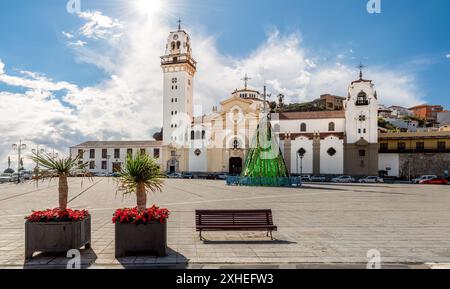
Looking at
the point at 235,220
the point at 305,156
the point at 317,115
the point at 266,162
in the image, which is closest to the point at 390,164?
the point at 305,156

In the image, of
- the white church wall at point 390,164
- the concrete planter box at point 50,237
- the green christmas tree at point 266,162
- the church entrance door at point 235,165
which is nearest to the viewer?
the concrete planter box at point 50,237

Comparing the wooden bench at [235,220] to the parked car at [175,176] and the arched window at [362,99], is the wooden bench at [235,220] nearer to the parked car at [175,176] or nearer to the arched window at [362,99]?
the parked car at [175,176]

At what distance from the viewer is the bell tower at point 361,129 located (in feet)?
185

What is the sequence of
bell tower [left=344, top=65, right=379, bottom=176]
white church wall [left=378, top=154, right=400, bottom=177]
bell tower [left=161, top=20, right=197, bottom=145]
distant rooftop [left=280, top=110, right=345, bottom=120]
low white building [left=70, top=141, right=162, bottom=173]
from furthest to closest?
low white building [left=70, top=141, right=162, bottom=173] → bell tower [left=161, top=20, right=197, bottom=145] → distant rooftop [left=280, top=110, right=345, bottom=120] → white church wall [left=378, top=154, right=400, bottom=177] → bell tower [left=344, top=65, right=379, bottom=176]

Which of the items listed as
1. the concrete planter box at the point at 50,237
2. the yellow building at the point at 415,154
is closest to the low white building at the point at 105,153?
the yellow building at the point at 415,154

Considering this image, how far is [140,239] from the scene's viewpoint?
7809mm

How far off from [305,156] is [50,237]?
55481mm

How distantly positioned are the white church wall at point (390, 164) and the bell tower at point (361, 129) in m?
3.03

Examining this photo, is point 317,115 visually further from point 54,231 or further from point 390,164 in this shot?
point 54,231

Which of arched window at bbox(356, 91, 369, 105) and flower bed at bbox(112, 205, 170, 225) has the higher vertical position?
arched window at bbox(356, 91, 369, 105)

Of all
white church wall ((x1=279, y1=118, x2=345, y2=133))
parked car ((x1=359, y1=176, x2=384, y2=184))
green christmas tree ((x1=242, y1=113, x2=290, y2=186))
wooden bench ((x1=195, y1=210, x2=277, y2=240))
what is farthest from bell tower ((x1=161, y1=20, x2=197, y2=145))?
wooden bench ((x1=195, y1=210, x2=277, y2=240))

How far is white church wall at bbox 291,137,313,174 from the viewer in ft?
196

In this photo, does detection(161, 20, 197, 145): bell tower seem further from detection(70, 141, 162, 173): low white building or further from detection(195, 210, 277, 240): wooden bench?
detection(195, 210, 277, 240): wooden bench
